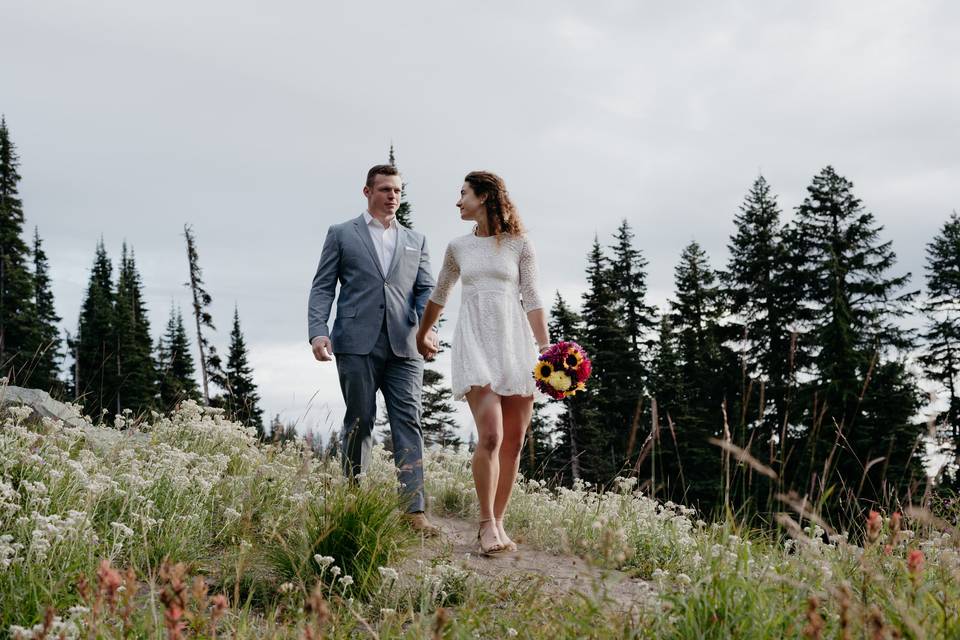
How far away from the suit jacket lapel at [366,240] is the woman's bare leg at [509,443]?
5.27ft

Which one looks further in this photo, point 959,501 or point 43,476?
point 959,501

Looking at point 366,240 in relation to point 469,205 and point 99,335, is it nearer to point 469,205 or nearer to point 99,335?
point 469,205

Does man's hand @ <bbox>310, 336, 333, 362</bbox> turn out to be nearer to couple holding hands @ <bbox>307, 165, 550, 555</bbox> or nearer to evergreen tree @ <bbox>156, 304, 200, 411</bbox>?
couple holding hands @ <bbox>307, 165, 550, 555</bbox>

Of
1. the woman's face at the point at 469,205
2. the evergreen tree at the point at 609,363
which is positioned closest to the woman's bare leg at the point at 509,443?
the woman's face at the point at 469,205

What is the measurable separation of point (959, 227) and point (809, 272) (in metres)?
12.0

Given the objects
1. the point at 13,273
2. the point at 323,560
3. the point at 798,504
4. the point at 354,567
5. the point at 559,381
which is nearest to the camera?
the point at 798,504

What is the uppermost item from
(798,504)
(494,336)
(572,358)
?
(494,336)

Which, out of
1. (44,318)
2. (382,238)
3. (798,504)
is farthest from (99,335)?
(798,504)

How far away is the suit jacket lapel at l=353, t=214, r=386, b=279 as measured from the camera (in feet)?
21.8

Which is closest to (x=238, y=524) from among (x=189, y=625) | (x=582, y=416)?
(x=189, y=625)

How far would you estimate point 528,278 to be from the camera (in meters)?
5.96

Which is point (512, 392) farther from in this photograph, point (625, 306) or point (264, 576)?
point (625, 306)

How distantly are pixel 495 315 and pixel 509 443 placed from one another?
37.1 inches

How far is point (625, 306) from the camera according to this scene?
143 ft
